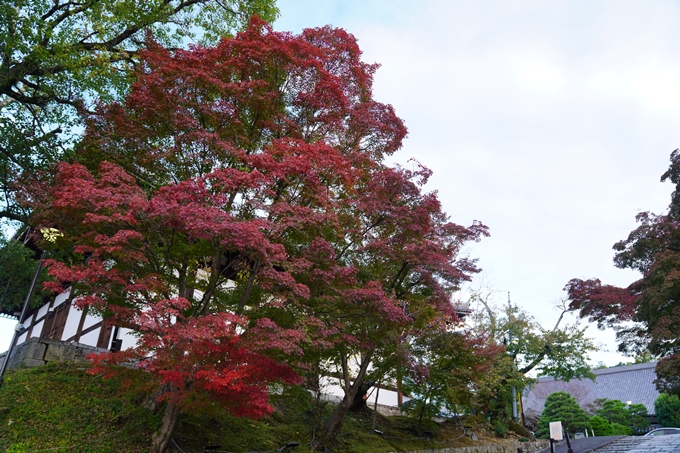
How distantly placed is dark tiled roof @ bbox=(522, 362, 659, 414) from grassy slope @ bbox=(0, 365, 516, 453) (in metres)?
32.0

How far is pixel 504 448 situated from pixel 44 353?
15453 mm

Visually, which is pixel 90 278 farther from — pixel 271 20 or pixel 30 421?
pixel 271 20

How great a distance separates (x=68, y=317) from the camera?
42.5ft

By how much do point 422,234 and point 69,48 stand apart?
27.7ft

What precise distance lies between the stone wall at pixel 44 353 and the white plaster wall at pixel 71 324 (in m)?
1.87

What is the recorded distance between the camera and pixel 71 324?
1268 centimetres

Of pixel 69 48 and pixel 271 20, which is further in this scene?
pixel 271 20

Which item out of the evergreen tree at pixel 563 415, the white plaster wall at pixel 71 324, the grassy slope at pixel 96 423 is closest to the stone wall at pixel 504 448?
the grassy slope at pixel 96 423

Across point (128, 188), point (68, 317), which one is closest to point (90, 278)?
point (128, 188)

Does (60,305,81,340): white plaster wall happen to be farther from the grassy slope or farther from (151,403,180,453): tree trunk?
(151,403,180,453): tree trunk

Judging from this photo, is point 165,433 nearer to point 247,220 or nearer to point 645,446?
point 247,220

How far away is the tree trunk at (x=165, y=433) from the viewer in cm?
761

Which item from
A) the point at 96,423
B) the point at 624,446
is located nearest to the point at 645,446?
the point at 624,446

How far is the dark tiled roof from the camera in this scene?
121 ft
